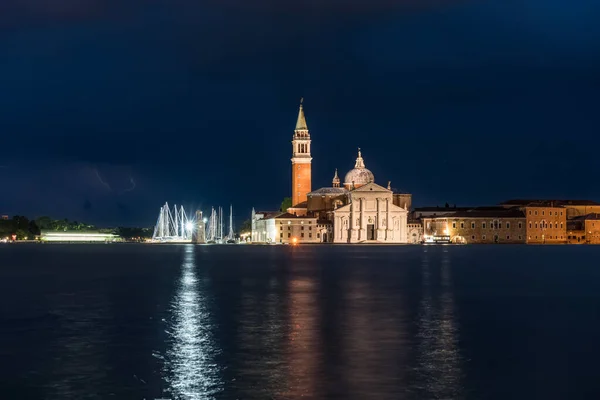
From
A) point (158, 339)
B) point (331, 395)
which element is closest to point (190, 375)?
point (331, 395)

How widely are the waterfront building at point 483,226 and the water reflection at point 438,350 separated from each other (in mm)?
97137

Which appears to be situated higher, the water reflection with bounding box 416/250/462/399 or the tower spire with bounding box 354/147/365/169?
the tower spire with bounding box 354/147/365/169

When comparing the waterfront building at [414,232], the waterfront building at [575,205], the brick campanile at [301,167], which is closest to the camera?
the waterfront building at [414,232]

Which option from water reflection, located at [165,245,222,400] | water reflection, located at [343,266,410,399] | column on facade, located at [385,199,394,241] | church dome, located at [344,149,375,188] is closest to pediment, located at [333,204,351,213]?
column on facade, located at [385,199,394,241]

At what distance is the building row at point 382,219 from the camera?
121 m

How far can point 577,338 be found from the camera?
20.9m

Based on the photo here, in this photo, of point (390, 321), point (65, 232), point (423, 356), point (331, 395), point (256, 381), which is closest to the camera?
point (331, 395)

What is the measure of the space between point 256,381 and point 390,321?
915cm

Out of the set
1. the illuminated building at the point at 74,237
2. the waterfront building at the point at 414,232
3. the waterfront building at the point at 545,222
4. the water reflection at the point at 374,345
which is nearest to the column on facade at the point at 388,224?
the waterfront building at the point at 414,232

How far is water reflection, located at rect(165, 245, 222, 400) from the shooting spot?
48.4ft

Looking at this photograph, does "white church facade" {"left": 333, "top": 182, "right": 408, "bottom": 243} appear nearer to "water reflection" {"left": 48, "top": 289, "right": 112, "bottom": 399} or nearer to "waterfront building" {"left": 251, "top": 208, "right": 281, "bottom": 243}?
"waterfront building" {"left": 251, "top": 208, "right": 281, "bottom": 243}

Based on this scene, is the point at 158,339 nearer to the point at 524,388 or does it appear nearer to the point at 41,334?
the point at 41,334

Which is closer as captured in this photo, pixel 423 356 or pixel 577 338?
pixel 423 356

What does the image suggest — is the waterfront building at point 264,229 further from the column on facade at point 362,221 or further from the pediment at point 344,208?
the column on facade at point 362,221
